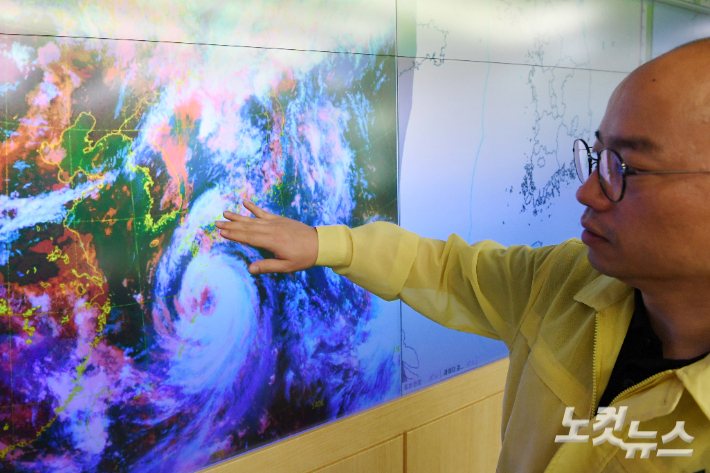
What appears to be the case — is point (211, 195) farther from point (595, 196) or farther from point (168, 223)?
point (595, 196)

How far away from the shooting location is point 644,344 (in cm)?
88

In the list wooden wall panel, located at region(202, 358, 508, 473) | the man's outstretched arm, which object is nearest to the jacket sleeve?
the man's outstretched arm

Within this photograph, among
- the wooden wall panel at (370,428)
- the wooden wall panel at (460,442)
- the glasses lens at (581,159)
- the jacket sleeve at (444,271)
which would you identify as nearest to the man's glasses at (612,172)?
the glasses lens at (581,159)

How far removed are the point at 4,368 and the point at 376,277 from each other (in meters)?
0.79

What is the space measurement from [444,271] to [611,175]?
0.43 meters

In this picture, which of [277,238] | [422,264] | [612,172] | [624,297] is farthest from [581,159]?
[277,238]

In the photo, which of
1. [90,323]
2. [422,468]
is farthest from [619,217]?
[422,468]

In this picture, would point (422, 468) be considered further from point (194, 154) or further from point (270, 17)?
point (270, 17)

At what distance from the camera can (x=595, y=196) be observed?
2.77ft

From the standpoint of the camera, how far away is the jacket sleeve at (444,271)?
1.07 meters

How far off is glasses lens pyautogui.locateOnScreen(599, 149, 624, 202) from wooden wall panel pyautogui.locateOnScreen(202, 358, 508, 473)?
1.08 metres

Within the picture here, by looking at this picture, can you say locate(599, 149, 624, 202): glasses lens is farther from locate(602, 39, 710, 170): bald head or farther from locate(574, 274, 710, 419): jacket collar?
locate(574, 274, 710, 419): jacket collar

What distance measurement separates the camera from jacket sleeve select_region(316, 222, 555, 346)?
1074 mm

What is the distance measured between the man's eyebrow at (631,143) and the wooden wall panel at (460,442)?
1.26 metres
